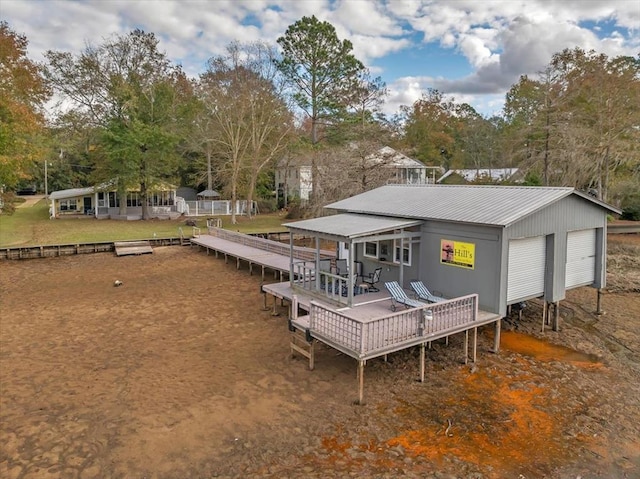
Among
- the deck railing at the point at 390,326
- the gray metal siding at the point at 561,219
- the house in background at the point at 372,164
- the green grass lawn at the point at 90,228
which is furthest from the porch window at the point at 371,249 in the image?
the green grass lawn at the point at 90,228

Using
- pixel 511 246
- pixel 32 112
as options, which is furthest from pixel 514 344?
pixel 32 112

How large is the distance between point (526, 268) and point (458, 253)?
6.41 ft

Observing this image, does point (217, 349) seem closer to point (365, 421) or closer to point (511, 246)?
point (365, 421)

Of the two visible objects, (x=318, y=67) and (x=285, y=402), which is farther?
(x=318, y=67)

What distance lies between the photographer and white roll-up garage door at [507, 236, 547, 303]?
1138cm

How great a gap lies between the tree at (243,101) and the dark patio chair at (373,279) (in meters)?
22.0

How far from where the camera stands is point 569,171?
91.9 ft

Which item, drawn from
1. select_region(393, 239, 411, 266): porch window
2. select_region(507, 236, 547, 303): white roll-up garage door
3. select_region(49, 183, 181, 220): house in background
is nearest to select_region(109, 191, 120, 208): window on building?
select_region(49, 183, 181, 220): house in background

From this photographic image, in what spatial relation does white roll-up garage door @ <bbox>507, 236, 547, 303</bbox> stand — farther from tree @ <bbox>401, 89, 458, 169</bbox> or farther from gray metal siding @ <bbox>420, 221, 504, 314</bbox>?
tree @ <bbox>401, 89, 458, 169</bbox>

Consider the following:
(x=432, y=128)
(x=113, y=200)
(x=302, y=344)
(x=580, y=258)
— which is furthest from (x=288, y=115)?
(x=432, y=128)

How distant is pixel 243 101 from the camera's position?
3281cm

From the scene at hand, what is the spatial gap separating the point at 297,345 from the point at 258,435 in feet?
11.1

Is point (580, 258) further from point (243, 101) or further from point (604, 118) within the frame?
point (243, 101)

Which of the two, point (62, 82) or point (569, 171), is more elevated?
point (62, 82)
